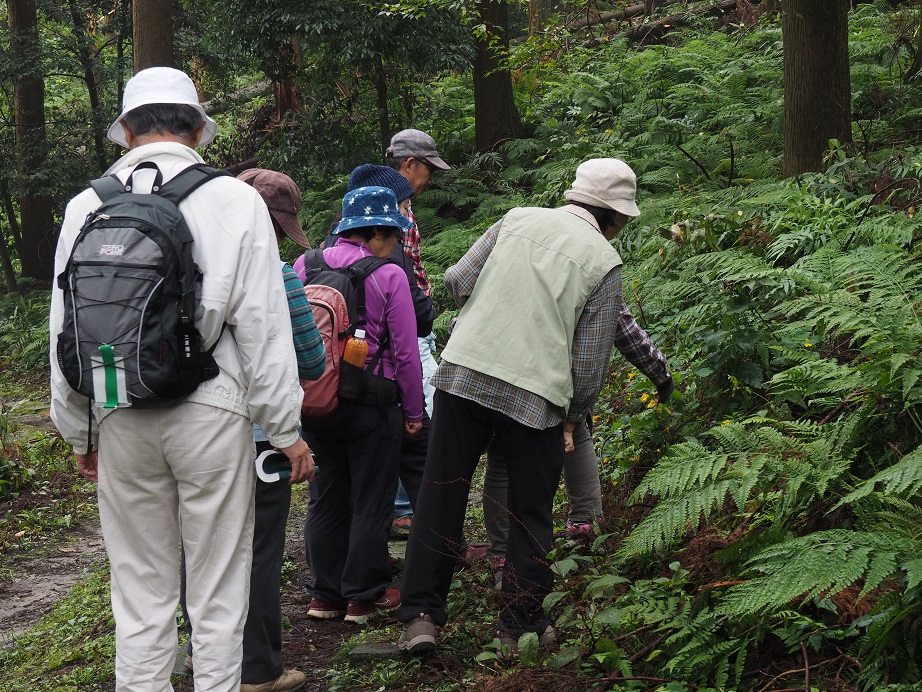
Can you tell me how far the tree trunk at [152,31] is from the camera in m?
11.5

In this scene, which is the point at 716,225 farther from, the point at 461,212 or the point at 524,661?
the point at 461,212

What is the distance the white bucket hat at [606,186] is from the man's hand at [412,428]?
1483 mm

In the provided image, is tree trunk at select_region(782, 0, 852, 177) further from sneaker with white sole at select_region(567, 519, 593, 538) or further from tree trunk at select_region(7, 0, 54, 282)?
tree trunk at select_region(7, 0, 54, 282)

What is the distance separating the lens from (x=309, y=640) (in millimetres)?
4578

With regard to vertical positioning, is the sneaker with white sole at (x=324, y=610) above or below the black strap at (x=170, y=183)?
below

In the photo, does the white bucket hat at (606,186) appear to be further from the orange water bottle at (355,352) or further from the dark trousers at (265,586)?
the dark trousers at (265,586)

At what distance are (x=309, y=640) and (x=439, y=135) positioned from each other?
32.3 feet

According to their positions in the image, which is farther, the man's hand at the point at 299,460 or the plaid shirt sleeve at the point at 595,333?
the plaid shirt sleeve at the point at 595,333

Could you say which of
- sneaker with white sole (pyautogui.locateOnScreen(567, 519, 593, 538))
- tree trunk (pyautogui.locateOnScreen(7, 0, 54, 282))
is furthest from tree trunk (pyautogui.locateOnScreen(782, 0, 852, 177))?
tree trunk (pyautogui.locateOnScreen(7, 0, 54, 282))

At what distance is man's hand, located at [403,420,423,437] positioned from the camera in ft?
15.8

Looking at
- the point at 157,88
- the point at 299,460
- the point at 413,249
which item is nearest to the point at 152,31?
the point at 413,249

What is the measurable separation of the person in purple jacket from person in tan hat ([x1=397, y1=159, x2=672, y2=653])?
22.9 inches

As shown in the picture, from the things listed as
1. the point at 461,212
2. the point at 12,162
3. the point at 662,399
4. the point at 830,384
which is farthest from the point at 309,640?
the point at 12,162

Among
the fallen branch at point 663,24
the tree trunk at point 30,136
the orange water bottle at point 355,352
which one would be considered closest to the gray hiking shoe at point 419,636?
the orange water bottle at point 355,352
